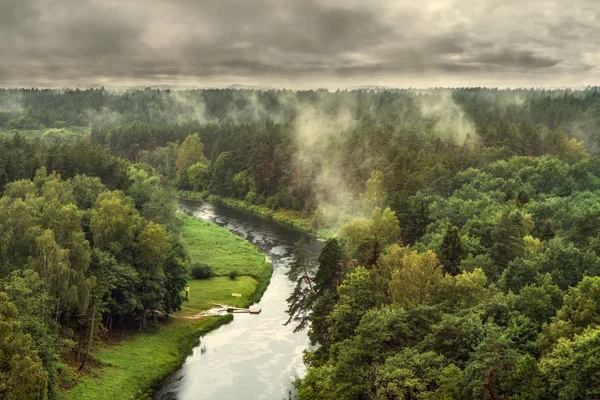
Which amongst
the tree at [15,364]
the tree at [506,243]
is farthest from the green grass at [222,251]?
the tree at [15,364]

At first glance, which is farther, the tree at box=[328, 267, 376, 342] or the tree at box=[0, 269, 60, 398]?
the tree at box=[328, 267, 376, 342]

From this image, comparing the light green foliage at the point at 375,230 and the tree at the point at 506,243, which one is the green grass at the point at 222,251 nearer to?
the light green foliage at the point at 375,230

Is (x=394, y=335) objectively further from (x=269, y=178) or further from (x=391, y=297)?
(x=269, y=178)

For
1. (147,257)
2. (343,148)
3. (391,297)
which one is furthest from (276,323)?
(343,148)

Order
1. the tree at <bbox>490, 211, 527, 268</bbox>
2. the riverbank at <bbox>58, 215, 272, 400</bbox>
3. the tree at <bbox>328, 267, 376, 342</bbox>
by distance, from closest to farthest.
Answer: the tree at <bbox>328, 267, 376, 342</bbox> < the riverbank at <bbox>58, 215, 272, 400</bbox> < the tree at <bbox>490, 211, 527, 268</bbox>

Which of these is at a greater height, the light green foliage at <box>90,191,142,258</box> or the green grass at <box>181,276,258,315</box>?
the light green foliage at <box>90,191,142,258</box>

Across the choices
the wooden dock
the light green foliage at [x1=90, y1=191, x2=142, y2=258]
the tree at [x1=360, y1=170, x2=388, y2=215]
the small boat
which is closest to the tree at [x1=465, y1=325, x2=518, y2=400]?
the light green foliage at [x1=90, y1=191, x2=142, y2=258]

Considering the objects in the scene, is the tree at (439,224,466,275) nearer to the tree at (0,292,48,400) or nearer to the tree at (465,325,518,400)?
the tree at (465,325,518,400)
